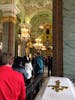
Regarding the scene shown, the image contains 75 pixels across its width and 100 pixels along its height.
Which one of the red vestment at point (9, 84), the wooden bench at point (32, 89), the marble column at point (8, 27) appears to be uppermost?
the marble column at point (8, 27)

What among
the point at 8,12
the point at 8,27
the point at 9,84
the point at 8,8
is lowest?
the point at 9,84

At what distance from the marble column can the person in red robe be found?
14.4 m

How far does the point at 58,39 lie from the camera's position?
20.7ft

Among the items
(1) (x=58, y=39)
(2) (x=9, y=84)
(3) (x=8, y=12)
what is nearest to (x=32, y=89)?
(1) (x=58, y=39)

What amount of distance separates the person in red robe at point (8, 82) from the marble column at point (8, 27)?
47.2 ft

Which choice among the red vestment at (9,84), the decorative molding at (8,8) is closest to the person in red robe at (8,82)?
the red vestment at (9,84)

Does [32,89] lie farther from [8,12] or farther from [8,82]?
[8,12]

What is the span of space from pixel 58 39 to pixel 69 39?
11.3 inches

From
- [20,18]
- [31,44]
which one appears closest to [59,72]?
[20,18]

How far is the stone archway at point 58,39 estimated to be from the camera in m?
6.25

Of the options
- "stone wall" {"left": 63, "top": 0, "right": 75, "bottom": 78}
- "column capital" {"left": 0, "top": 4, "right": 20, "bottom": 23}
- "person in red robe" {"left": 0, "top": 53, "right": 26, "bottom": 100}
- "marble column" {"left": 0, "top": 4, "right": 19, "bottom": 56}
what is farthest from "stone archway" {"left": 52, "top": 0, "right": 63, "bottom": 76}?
"column capital" {"left": 0, "top": 4, "right": 20, "bottom": 23}

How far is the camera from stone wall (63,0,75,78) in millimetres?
6110

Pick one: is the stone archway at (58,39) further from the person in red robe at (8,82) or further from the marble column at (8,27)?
the marble column at (8,27)

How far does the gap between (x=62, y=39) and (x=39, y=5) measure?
19.9m
